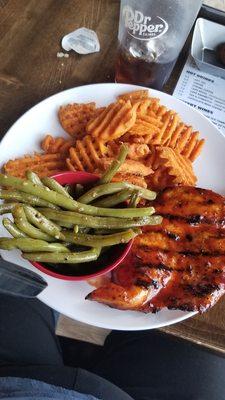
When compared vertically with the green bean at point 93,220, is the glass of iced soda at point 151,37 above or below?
above

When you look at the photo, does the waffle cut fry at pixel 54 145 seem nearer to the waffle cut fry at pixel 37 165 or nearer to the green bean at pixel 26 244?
the waffle cut fry at pixel 37 165

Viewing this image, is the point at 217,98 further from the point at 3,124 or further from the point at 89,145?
the point at 3,124

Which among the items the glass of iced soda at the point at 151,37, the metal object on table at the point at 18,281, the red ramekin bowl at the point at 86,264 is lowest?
the metal object on table at the point at 18,281

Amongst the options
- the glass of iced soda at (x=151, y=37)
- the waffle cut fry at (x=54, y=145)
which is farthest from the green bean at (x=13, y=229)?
the glass of iced soda at (x=151, y=37)

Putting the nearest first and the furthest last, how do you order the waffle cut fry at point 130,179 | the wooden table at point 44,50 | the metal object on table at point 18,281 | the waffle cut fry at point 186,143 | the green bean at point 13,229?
the green bean at point 13,229 → the metal object on table at point 18,281 → the waffle cut fry at point 130,179 → the waffle cut fry at point 186,143 → the wooden table at point 44,50

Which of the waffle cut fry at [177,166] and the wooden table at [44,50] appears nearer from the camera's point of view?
the waffle cut fry at [177,166]

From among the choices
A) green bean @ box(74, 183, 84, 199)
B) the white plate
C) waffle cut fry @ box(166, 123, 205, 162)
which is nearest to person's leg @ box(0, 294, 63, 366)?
the white plate
